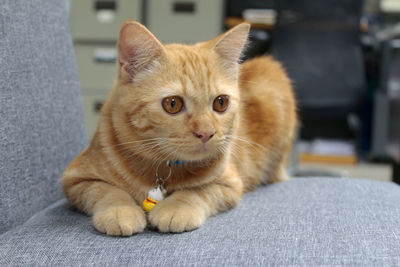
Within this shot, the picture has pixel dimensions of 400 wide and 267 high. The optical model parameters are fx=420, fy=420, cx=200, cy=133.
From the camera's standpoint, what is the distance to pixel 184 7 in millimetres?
2805

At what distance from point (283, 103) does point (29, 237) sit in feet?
2.99

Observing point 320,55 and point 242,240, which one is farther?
point 320,55

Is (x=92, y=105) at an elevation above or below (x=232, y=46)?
below

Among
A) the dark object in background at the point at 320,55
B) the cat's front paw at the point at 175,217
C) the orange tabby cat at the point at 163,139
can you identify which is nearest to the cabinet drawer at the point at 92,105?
the dark object in background at the point at 320,55

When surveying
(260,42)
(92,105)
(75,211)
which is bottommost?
(92,105)

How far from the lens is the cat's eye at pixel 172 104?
2.94 feet

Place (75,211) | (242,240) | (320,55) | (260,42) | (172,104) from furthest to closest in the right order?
(260,42) < (320,55) < (75,211) < (172,104) < (242,240)

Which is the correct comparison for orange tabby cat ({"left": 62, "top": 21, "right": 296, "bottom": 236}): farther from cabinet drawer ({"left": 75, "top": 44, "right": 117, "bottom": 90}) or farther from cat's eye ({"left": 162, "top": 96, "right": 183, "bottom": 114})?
cabinet drawer ({"left": 75, "top": 44, "right": 117, "bottom": 90})

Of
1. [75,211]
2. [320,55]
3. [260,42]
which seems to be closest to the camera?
[75,211]

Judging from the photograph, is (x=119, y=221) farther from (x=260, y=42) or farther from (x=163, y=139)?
(x=260, y=42)

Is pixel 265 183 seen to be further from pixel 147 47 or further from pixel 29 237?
pixel 29 237

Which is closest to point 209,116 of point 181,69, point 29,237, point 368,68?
point 181,69

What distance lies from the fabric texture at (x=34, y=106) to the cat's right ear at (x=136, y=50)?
227mm

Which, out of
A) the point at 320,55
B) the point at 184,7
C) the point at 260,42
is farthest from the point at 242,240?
the point at 260,42
